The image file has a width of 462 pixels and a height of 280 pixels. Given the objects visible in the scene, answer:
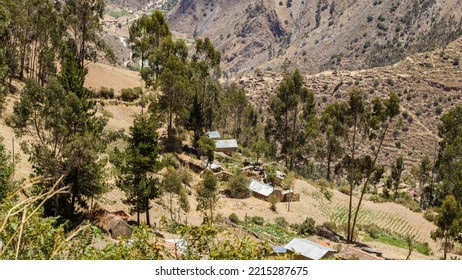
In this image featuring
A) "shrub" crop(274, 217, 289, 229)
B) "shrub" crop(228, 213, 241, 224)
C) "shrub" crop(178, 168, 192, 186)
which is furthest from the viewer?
"shrub" crop(178, 168, 192, 186)

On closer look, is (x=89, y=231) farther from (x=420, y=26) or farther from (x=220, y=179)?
(x=420, y=26)

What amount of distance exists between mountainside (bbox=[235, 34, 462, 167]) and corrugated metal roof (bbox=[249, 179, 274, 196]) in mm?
49284

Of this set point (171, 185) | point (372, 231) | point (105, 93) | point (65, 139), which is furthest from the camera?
point (105, 93)

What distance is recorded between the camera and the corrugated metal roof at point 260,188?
40250 millimetres

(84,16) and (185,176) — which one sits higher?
(84,16)

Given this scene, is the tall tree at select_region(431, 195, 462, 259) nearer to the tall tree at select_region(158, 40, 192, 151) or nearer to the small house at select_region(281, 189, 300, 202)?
the small house at select_region(281, 189, 300, 202)

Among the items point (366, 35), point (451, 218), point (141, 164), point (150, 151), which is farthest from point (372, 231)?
point (366, 35)

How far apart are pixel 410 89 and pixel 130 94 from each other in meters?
62.5

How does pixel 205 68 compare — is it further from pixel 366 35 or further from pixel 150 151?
pixel 366 35

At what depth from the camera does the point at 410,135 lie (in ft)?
289

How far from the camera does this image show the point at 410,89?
96.3 meters

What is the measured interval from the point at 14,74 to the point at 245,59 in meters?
152

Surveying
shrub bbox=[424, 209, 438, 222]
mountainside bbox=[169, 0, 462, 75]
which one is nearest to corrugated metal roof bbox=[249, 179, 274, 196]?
shrub bbox=[424, 209, 438, 222]

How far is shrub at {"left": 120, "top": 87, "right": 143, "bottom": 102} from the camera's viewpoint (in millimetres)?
57062
